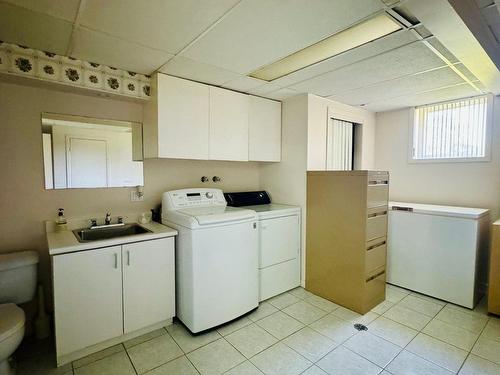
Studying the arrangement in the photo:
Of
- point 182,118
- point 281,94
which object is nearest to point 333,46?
point 281,94

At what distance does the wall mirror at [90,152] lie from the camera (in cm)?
220

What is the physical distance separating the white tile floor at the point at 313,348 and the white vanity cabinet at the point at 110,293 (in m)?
0.14

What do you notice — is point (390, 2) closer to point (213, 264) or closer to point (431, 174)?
point (213, 264)

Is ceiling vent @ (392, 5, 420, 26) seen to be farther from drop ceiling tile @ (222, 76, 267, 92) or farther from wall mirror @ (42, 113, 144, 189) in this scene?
wall mirror @ (42, 113, 144, 189)

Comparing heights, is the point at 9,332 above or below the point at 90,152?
below

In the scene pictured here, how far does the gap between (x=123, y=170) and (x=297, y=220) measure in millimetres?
A: 1935

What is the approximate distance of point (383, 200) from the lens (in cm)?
269

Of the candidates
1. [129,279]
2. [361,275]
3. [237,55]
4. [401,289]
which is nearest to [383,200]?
[361,275]

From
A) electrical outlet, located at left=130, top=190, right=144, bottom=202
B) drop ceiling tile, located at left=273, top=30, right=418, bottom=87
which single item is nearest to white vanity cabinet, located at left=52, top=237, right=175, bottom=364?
electrical outlet, located at left=130, top=190, right=144, bottom=202

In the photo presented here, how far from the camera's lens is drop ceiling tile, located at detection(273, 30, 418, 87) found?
173cm

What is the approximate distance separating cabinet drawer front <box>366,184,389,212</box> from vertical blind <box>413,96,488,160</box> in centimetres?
121

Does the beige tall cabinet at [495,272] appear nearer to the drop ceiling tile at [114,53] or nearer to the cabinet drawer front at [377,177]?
the cabinet drawer front at [377,177]

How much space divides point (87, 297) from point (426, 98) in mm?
3938

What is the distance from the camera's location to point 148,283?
2.12 meters
